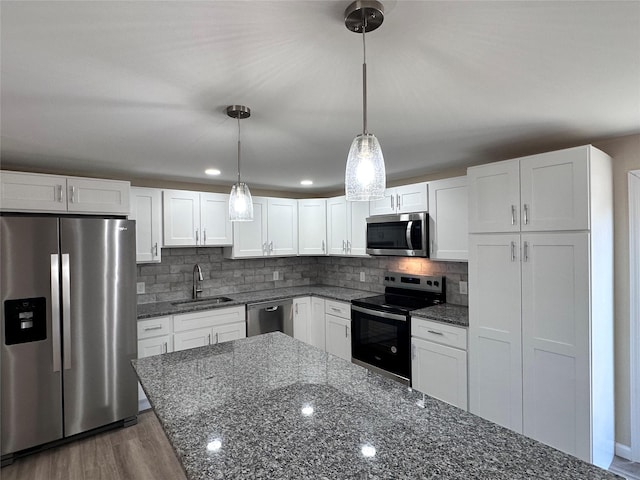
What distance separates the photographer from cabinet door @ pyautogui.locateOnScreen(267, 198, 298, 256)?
443 cm

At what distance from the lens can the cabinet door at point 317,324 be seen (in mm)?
4277

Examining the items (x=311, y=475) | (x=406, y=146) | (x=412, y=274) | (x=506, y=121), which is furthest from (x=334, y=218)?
(x=311, y=475)

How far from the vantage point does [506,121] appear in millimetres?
2158

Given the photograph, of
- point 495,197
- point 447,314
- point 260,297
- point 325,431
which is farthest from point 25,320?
point 495,197

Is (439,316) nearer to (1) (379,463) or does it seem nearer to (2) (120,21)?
(1) (379,463)

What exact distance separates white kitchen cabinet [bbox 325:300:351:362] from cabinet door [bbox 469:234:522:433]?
1426 mm

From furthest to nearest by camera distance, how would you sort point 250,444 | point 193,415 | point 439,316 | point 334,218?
1. point 334,218
2. point 439,316
3. point 193,415
4. point 250,444

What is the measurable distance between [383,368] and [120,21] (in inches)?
129

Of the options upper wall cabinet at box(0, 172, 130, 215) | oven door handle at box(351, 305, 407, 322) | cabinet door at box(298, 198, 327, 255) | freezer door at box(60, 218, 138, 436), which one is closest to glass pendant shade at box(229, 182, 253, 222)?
freezer door at box(60, 218, 138, 436)

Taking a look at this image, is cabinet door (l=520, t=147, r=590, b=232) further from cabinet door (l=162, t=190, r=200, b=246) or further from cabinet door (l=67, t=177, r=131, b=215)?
cabinet door (l=67, t=177, r=131, b=215)

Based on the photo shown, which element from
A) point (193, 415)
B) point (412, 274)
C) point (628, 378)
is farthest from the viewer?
point (412, 274)

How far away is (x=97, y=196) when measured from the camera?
3.09 metres

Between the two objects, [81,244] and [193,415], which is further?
[81,244]

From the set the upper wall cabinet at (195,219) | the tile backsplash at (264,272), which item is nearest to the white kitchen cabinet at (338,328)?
the tile backsplash at (264,272)
